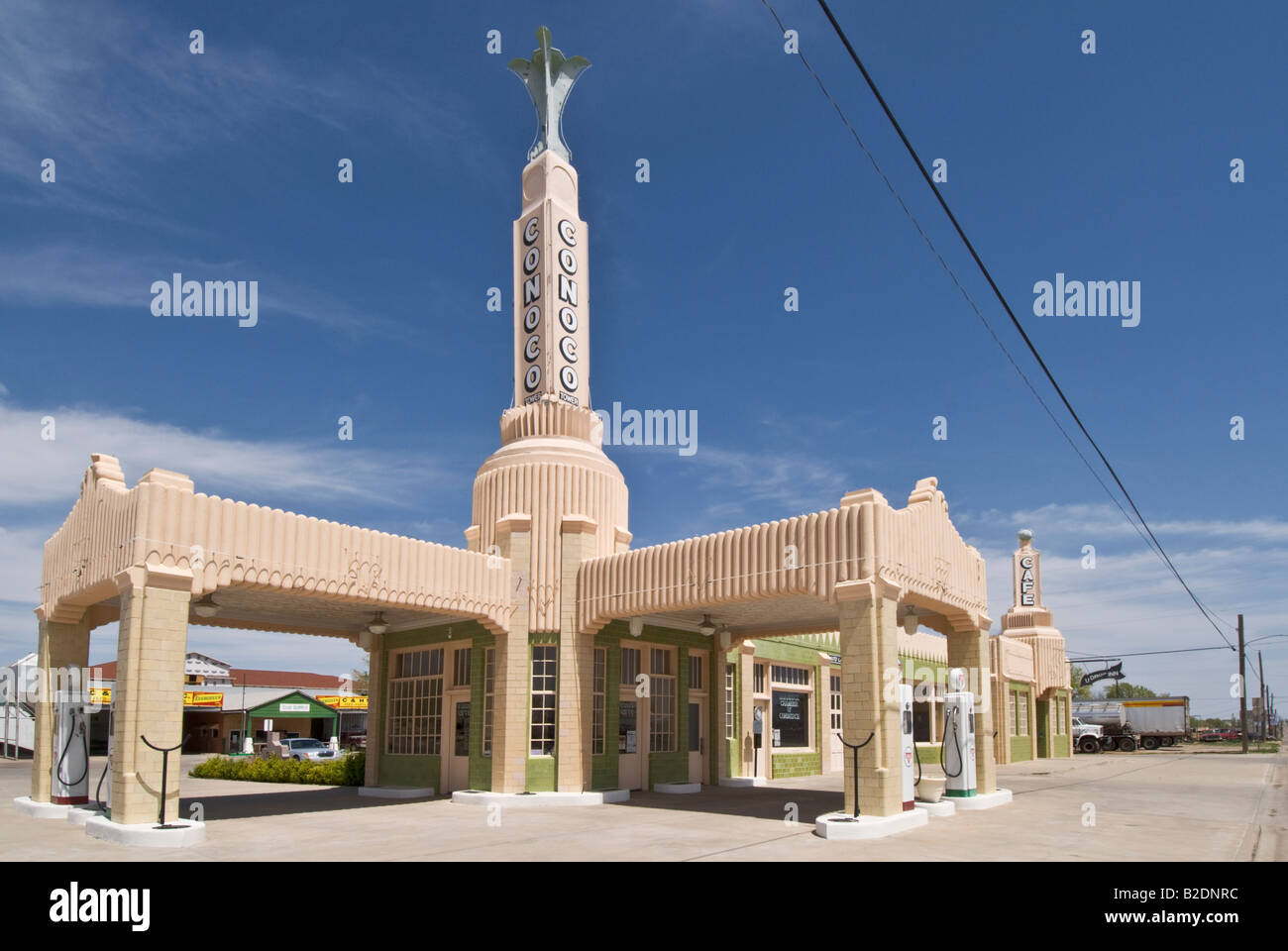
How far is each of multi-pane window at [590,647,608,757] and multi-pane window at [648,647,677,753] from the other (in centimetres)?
159

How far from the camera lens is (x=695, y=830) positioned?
13.9 m

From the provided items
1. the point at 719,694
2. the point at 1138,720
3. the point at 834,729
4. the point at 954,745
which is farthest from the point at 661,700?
the point at 1138,720

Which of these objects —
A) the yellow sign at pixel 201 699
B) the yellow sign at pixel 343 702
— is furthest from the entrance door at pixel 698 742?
the yellow sign at pixel 343 702

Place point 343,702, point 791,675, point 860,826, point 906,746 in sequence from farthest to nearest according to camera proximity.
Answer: point 343,702 < point 791,675 < point 906,746 < point 860,826

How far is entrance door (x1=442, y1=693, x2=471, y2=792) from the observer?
19750 millimetres

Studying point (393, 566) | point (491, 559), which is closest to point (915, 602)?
point (491, 559)

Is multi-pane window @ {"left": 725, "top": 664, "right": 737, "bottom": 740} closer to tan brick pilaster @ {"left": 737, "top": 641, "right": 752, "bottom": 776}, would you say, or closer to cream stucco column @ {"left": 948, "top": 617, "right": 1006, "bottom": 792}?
tan brick pilaster @ {"left": 737, "top": 641, "right": 752, "bottom": 776}

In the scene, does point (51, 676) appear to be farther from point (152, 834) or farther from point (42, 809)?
point (152, 834)

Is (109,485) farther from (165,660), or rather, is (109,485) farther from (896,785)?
(896,785)

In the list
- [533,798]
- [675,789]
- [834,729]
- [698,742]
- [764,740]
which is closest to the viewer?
[533,798]

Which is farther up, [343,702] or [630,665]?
[630,665]

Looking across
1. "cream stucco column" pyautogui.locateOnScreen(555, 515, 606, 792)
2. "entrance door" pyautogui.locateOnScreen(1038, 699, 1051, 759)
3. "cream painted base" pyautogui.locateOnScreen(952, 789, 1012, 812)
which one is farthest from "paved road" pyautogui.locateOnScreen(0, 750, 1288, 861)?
"entrance door" pyautogui.locateOnScreen(1038, 699, 1051, 759)

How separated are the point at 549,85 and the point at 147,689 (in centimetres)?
1647
